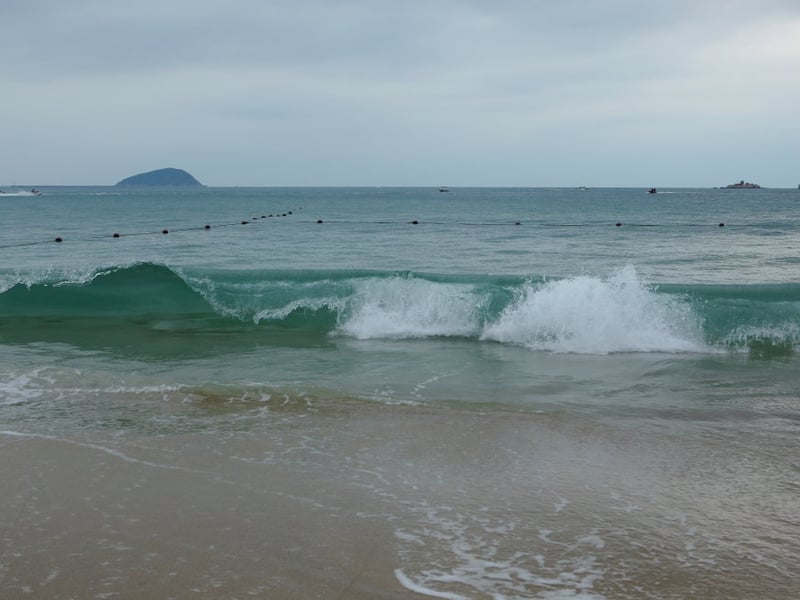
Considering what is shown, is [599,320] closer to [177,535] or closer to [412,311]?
[412,311]

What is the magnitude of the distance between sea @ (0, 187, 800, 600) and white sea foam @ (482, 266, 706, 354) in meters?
0.05

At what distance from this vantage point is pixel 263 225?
3919cm

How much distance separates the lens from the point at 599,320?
1258 centimetres

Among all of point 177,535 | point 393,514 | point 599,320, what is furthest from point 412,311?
point 177,535

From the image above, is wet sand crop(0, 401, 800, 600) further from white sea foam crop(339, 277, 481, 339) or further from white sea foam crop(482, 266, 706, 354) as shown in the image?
white sea foam crop(339, 277, 481, 339)

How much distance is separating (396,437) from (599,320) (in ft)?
21.3

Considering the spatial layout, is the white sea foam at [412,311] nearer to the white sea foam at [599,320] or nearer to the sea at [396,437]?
the sea at [396,437]

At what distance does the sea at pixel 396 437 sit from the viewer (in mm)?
4570

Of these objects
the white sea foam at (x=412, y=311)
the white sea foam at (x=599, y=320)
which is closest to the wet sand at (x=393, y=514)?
the white sea foam at (x=599, y=320)

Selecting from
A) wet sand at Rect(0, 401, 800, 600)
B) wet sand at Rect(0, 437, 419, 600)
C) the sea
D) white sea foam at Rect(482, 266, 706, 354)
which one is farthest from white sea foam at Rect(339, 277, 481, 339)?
wet sand at Rect(0, 437, 419, 600)

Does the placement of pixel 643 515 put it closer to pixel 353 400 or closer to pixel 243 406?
pixel 353 400

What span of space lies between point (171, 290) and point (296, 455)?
36.5 feet

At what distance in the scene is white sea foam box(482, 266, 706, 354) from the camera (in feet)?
39.6

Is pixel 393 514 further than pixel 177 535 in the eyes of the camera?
Yes
